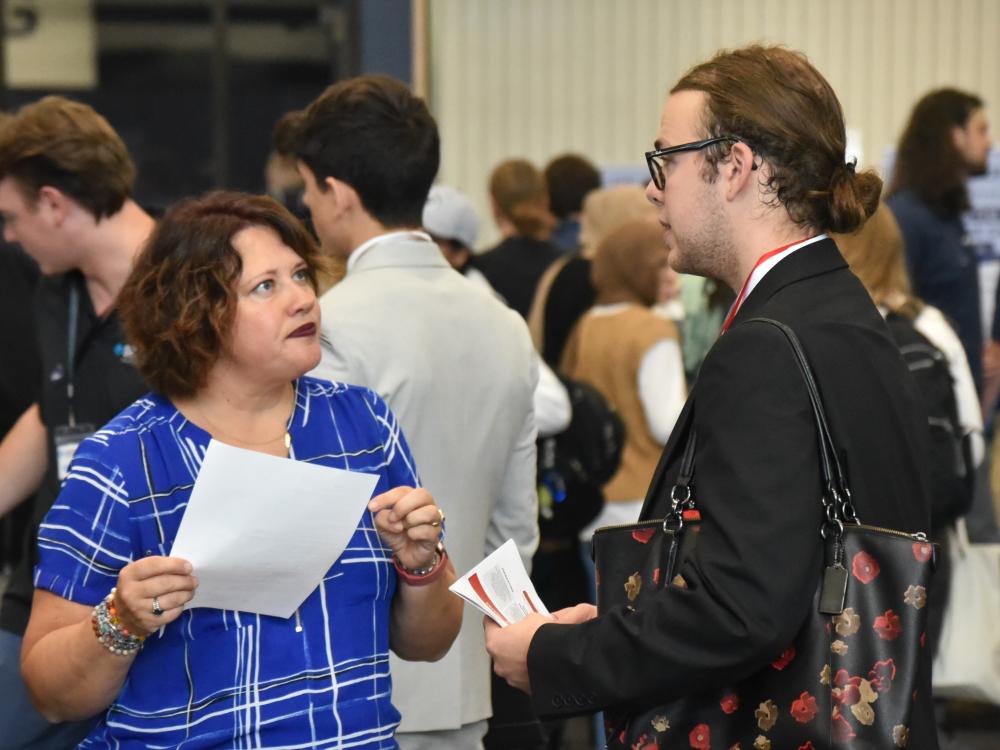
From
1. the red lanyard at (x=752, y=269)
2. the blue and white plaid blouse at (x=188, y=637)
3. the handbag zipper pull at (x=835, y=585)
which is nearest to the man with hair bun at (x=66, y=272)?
the blue and white plaid blouse at (x=188, y=637)

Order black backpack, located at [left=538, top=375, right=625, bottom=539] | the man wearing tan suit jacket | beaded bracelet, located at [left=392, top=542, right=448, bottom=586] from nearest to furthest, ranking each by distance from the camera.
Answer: beaded bracelet, located at [left=392, top=542, right=448, bottom=586] < the man wearing tan suit jacket < black backpack, located at [left=538, top=375, right=625, bottom=539]

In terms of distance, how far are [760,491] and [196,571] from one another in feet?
2.34

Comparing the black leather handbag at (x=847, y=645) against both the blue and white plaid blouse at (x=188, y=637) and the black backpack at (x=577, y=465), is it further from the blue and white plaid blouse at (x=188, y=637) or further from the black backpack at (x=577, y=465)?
the black backpack at (x=577, y=465)

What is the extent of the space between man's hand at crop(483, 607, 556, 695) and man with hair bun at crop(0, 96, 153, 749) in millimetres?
1212

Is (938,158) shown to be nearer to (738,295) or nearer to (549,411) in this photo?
(549,411)

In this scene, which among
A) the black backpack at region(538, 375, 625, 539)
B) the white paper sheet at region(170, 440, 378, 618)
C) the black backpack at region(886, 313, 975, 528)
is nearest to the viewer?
the white paper sheet at region(170, 440, 378, 618)

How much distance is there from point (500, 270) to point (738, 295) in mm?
4345

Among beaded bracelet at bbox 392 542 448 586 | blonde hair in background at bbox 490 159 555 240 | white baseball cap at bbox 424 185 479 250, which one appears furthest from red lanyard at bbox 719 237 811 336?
blonde hair in background at bbox 490 159 555 240

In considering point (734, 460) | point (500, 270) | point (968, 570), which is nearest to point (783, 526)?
point (734, 460)

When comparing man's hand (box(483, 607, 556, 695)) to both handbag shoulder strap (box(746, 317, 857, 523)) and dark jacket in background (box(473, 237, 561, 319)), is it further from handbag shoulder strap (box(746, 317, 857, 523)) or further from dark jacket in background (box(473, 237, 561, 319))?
dark jacket in background (box(473, 237, 561, 319))

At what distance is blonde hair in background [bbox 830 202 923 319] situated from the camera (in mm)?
3598

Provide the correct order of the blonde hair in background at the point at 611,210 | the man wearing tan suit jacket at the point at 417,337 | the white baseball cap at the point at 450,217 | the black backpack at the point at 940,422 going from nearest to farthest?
the man wearing tan suit jacket at the point at 417,337 < the black backpack at the point at 940,422 < the white baseball cap at the point at 450,217 < the blonde hair in background at the point at 611,210

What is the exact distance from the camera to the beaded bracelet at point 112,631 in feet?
6.08

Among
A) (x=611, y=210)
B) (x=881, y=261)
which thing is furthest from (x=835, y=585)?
(x=611, y=210)
